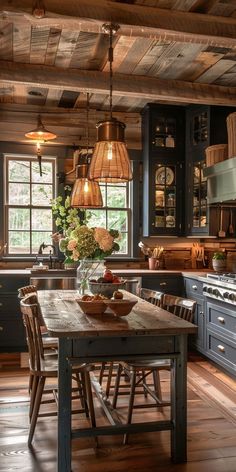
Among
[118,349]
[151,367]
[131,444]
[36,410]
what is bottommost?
[131,444]

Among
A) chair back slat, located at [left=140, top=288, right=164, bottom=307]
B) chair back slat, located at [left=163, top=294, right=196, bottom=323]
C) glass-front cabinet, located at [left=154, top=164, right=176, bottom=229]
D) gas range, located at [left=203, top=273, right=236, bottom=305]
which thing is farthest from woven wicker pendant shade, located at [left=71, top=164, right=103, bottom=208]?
glass-front cabinet, located at [left=154, top=164, right=176, bottom=229]

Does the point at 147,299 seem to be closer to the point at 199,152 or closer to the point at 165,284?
the point at 165,284

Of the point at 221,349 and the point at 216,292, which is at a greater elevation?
the point at 216,292

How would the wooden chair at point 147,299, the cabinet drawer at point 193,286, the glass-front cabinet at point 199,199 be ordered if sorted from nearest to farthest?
the wooden chair at point 147,299
the cabinet drawer at point 193,286
the glass-front cabinet at point 199,199

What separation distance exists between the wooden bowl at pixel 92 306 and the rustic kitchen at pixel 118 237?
0.04ft

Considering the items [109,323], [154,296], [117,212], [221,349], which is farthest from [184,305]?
[117,212]

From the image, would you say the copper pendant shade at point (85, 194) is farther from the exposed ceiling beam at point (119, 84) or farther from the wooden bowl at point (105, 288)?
the exposed ceiling beam at point (119, 84)

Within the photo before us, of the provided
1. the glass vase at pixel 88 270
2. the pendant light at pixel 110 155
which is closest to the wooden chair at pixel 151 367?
the glass vase at pixel 88 270

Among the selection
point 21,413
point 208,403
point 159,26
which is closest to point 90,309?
point 21,413

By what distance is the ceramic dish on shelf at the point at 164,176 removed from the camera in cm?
550

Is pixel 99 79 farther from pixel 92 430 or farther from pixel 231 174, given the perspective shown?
pixel 92 430

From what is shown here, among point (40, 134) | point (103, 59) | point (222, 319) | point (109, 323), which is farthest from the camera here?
point (40, 134)

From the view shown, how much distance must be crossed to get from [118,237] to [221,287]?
4.20ft

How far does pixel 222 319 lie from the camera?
13.7 feet
